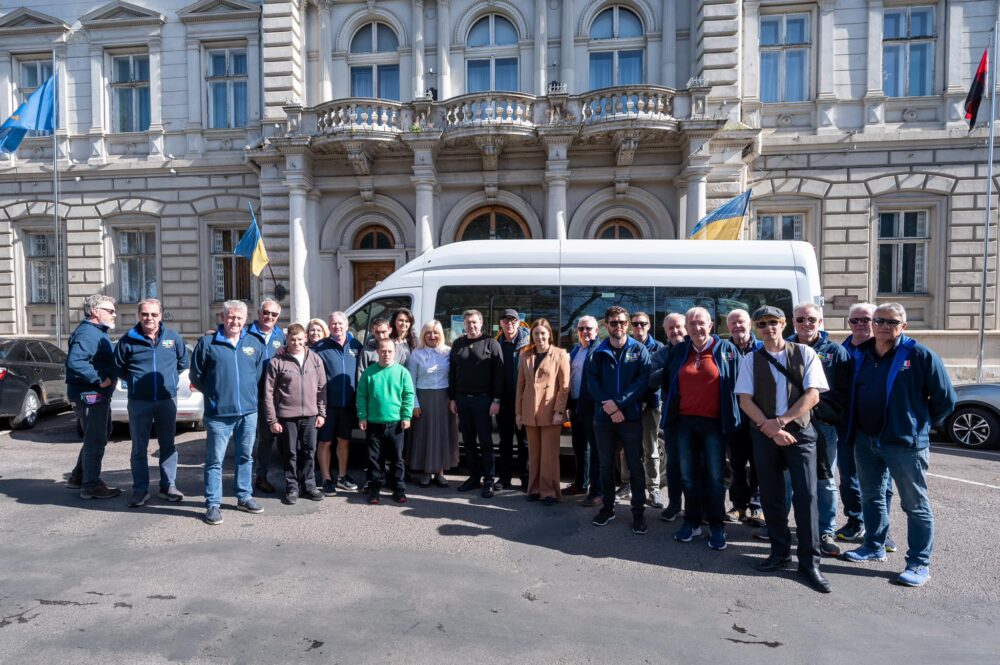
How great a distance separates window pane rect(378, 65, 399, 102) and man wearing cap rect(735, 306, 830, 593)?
43.6 ft

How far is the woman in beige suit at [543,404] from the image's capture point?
5551 millimetres

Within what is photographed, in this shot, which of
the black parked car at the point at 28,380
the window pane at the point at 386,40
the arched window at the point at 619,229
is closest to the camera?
the black parked car at the point at 28,380

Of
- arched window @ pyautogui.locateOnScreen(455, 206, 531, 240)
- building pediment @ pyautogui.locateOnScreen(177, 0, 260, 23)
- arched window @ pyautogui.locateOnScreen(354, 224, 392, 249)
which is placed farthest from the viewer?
building pediment @ pyautogui.locateOnScreen(177, 0, 260, 23)

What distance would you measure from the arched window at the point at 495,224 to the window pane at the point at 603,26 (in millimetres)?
4927

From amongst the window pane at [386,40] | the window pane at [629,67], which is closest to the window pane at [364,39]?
the window pane at [386,40]

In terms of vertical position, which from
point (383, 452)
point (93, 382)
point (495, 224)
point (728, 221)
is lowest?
point (383, 452)

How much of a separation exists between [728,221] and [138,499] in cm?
1037

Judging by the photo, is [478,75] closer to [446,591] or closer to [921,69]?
[921,69]

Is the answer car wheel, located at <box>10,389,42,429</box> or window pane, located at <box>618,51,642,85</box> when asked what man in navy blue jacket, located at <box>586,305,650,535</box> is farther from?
window pane, located at <box>618,51,642,85</box>

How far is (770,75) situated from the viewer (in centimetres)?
1377

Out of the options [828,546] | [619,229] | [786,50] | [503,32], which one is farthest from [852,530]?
[503,32]

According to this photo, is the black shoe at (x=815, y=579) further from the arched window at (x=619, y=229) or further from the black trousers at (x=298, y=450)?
the arched window at (x=619, y=229)

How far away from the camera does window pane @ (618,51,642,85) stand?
14.1 metres

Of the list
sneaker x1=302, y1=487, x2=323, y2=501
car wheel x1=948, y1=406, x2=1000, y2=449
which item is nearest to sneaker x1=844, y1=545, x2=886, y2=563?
sneaker x1=302, y1=487, x2=323, y2=501
